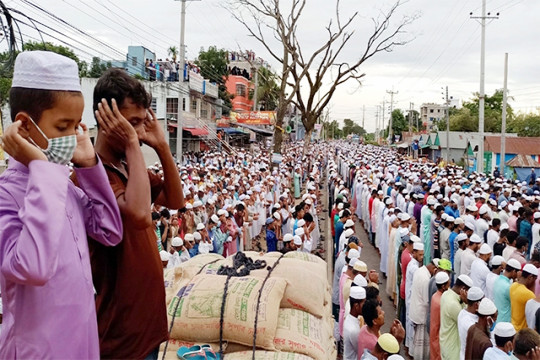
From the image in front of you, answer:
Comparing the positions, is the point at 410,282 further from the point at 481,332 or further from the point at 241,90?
the point at 241,90

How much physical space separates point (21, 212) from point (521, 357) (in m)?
3.78

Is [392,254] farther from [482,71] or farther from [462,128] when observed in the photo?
[462,128]

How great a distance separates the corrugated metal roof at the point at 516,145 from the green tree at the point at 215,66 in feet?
77.7

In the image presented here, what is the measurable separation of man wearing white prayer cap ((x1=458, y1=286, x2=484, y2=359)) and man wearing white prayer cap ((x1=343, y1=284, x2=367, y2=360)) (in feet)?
3.25

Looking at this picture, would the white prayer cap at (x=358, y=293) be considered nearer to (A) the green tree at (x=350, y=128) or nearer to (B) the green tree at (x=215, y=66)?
(B) the green tree at (x=215, y=66)

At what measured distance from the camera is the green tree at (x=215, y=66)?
148ft

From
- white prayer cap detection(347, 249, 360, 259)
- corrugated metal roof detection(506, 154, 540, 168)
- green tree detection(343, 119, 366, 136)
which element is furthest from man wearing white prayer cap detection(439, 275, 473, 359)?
green tree detection(343, 119, 366, 136)

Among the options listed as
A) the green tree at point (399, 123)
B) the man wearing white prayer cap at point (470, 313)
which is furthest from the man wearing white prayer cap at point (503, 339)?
the green tree at point (399, 123)

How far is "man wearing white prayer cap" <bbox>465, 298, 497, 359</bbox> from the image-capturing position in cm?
439

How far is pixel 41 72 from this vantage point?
4.78ft

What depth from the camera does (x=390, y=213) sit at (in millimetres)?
10539

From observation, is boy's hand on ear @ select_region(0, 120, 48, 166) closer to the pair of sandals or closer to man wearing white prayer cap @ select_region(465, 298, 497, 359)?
the pair of sandals

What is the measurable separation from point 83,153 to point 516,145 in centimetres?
2856

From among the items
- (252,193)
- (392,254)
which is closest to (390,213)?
(392,254)
